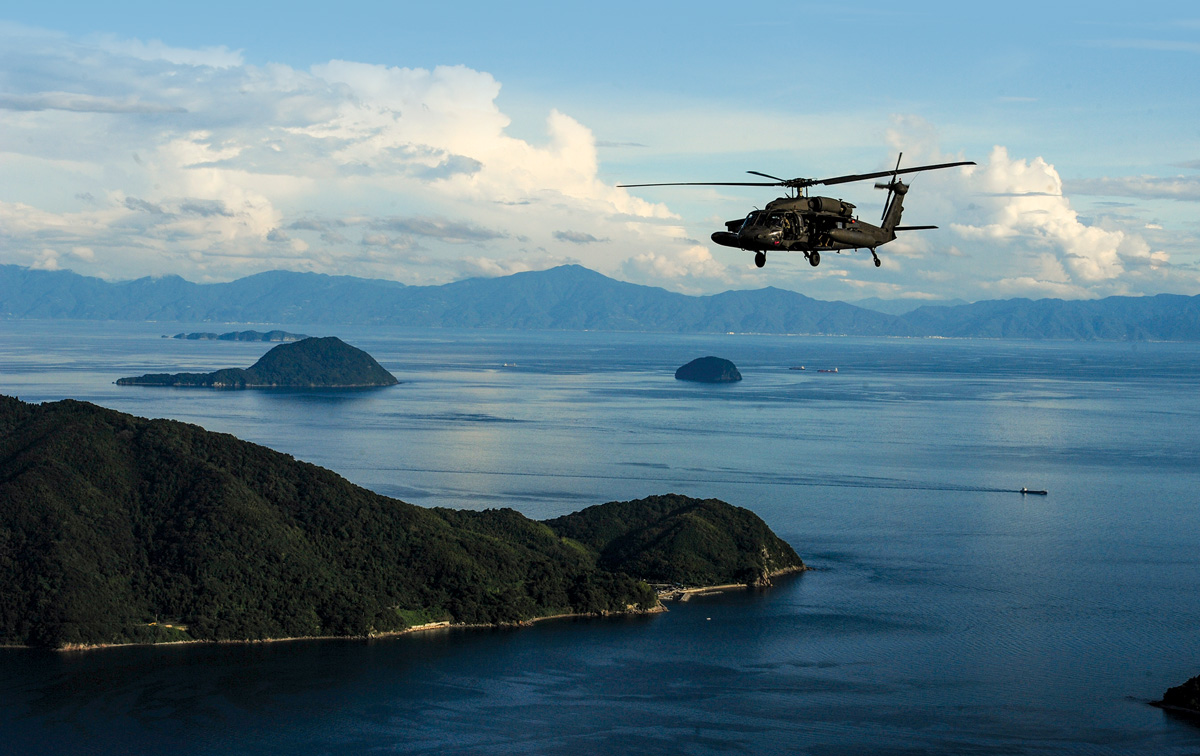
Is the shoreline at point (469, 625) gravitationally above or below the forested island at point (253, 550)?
below

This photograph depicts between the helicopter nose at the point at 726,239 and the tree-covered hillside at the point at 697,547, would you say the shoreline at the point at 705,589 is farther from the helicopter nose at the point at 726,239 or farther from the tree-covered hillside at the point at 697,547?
the helicopter nose at the point at 726,239

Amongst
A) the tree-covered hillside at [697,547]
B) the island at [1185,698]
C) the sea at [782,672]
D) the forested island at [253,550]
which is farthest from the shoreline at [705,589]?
the island at [1185,698]

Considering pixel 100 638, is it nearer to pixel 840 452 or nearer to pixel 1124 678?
pixel 1124 678

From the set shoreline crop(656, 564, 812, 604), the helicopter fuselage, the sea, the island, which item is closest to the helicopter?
the helicopter fuselage

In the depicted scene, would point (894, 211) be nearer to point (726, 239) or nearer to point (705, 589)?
point (726, 239)

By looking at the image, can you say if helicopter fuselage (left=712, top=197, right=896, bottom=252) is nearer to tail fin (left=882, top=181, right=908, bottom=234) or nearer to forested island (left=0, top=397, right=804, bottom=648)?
tail fin (left=882, top=181, right=908, bottom=234)
